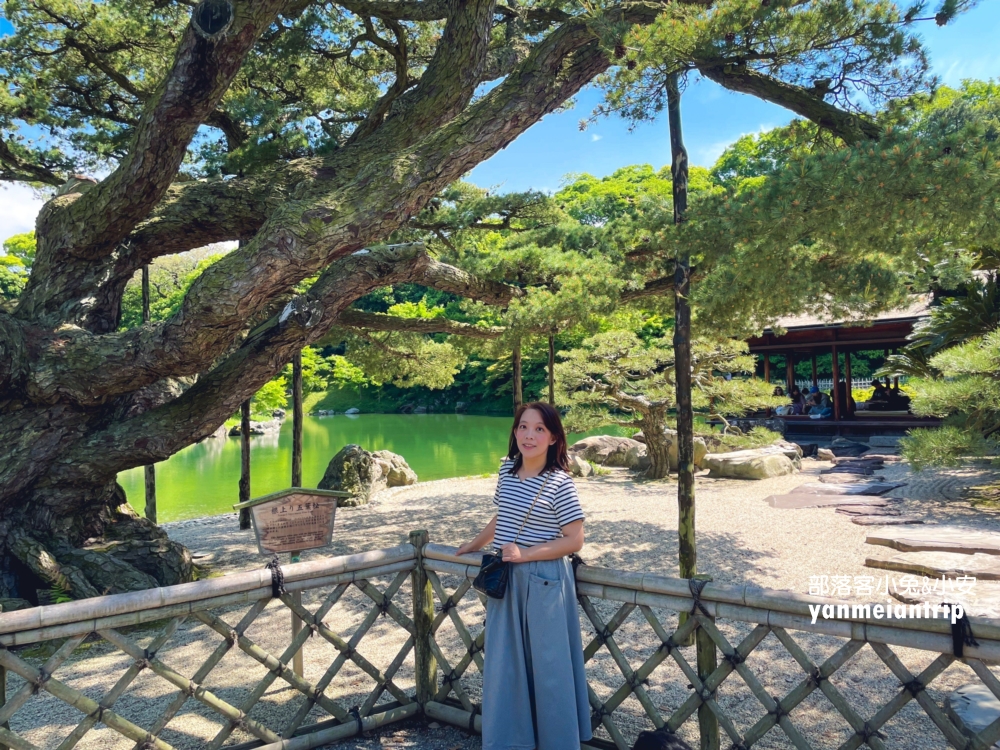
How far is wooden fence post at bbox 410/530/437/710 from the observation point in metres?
2.66

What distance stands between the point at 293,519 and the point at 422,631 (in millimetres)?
878

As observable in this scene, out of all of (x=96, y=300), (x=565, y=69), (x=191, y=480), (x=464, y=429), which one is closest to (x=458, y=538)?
(x=96, y=300)

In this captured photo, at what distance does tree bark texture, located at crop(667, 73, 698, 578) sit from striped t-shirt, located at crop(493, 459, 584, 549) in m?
1.55

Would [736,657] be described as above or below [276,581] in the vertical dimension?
below

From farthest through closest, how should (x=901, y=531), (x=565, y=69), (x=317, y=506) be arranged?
(x=901, y=531)
(x=565, y=69)
(x=317, y=506)

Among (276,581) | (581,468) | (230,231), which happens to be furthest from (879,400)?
(276,581)

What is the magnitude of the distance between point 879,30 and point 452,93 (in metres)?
2.77

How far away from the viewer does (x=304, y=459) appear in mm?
16297

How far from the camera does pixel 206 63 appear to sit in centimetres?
387

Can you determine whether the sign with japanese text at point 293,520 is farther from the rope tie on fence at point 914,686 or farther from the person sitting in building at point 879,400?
the person sitting in building at point 879,400

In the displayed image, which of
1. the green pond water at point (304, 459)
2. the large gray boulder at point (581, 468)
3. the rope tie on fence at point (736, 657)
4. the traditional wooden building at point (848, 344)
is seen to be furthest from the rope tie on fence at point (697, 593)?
the traditional wooden building at point (848, 344)

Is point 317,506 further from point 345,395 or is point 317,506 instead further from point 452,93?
point 345,395

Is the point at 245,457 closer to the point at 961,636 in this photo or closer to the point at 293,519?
the point at 293,519

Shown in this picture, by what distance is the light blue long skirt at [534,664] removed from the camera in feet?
6.57
